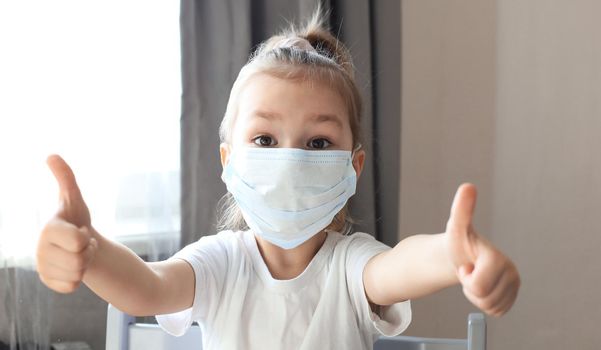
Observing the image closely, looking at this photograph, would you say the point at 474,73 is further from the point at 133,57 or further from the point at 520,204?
the point at 133,57

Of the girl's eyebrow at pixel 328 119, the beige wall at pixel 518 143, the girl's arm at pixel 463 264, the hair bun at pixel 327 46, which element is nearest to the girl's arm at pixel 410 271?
the girl's arm at pixel 463 264

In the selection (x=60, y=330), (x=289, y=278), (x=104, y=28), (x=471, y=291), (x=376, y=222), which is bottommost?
(x=60, y=330)

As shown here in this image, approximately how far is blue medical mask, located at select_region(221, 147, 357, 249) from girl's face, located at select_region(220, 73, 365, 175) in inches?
1.3

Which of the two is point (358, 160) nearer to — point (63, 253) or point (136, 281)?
point (136, 281)

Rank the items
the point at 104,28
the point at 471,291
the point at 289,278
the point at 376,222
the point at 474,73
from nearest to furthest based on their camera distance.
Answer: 1. the point at 471,291
2. the point at 289,278
3. the point at 104,28
4. the point at 376,222
5. the point at 474,73

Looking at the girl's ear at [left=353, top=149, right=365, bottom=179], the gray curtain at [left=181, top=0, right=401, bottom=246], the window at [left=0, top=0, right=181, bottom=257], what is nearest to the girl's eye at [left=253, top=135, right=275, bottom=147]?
the girl's ear at [left=353, top=149, right=365, bottom=179]

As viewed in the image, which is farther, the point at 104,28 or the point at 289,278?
the point at 104,28

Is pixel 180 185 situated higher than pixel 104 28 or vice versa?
pixel 104 28

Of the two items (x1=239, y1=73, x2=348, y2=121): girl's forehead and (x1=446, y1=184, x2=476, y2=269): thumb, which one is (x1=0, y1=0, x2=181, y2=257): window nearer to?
(x1=239, y1=73, x2=348, y2=121): girl's forehead

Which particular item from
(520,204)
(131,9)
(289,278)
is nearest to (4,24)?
(131,9)

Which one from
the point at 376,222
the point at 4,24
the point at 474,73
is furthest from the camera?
the point at 474,73

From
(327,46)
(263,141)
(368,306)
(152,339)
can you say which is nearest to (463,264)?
(368,306)

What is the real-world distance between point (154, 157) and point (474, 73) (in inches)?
43.0

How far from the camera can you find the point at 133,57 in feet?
6.42
